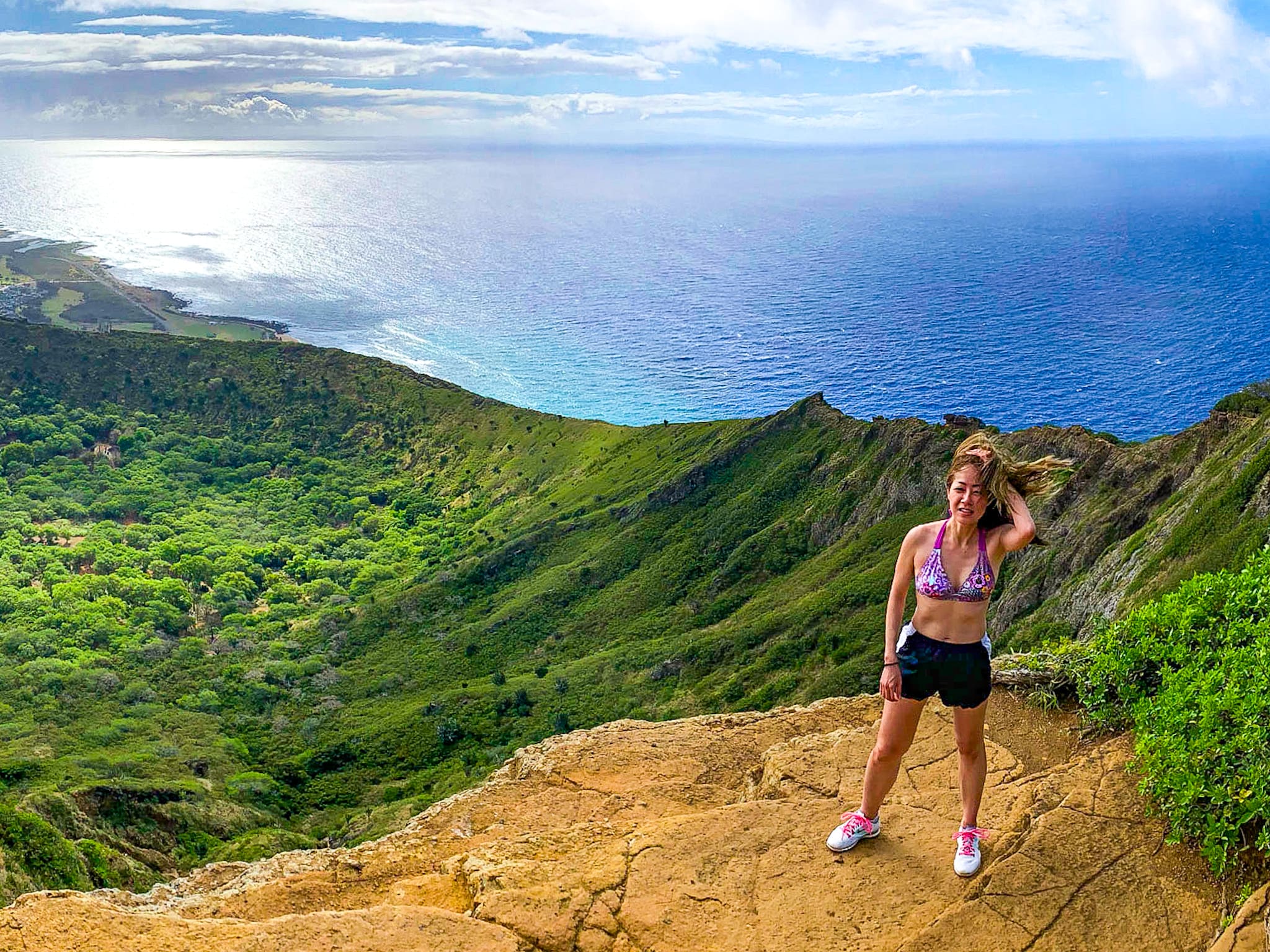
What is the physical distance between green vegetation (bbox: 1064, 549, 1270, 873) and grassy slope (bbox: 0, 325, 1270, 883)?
1595 cm

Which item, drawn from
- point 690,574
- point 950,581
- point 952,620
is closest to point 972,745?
point 952,620

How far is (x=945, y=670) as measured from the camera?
9414mm

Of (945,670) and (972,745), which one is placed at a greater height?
(945,670)

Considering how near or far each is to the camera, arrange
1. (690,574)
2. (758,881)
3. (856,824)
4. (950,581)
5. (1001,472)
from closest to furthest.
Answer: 1. (1001,472)
2. (950,581)
3. (758,881)
4. (856,824)
5. (690,574)

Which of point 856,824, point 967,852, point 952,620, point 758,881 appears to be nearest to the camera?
point 952,620

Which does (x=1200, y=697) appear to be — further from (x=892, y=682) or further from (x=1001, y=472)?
(x=1001, y=472)

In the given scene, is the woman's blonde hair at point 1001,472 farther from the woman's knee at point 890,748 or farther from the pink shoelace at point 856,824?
the pink shoelace at point 856,824

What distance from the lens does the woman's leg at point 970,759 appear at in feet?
31.6

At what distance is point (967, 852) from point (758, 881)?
6.80 feet

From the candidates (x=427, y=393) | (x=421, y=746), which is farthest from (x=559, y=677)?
(x=427, y=393)

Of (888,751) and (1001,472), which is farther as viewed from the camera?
(888,751)

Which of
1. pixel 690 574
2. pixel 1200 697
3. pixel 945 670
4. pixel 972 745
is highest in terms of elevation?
pixel 945 670

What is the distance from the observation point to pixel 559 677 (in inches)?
2547

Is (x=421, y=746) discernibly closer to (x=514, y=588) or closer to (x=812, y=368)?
(x=514, y=588)
